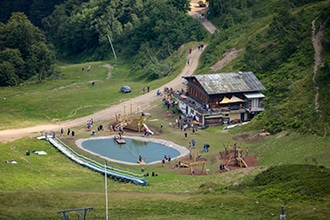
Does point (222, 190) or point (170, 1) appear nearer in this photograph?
point (222, 190)

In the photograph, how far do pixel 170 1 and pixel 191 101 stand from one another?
5425 cm

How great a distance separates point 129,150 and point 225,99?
58.0 ft

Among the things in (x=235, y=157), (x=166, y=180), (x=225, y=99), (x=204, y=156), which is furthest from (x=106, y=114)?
(x=166, y=180)

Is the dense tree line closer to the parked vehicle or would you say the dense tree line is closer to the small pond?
the small pond

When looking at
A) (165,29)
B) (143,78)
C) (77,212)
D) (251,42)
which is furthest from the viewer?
(165,29)

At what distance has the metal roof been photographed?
356ft

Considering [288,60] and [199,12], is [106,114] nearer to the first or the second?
[288,60]

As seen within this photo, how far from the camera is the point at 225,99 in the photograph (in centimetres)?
10819

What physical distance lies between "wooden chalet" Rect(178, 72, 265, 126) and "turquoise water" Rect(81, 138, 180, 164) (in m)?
10.5

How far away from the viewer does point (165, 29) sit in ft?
508

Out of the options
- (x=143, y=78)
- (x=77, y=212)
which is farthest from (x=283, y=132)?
(x=143, y=78)

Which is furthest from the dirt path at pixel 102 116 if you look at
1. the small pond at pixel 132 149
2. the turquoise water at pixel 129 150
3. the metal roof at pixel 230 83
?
the metal roof at pixel 230 83

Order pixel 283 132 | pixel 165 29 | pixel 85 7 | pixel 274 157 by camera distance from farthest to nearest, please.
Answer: pixel 85 7
pixel 165 29
pixel 283 132
pixel 274 157

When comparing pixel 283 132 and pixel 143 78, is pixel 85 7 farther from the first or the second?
pixel 283 132
